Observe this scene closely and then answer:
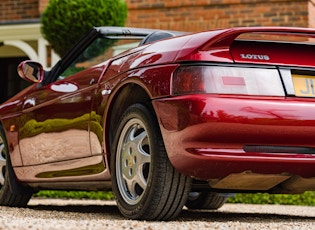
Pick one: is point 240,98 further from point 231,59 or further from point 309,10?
point 309,10

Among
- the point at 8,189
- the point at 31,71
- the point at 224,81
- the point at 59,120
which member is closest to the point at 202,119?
the point at 224,81

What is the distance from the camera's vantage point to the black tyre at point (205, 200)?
7417mm

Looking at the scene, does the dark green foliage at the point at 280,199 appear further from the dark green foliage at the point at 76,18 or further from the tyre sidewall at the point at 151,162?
the tyre sidewall at the point at 151,162

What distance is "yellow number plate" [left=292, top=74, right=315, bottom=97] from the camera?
505 cm

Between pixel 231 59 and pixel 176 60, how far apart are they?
323mm

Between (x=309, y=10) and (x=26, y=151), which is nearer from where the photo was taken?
(x=26, y=151)

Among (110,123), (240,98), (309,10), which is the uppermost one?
(240,98)

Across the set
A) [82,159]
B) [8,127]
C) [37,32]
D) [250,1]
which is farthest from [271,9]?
[82,159]

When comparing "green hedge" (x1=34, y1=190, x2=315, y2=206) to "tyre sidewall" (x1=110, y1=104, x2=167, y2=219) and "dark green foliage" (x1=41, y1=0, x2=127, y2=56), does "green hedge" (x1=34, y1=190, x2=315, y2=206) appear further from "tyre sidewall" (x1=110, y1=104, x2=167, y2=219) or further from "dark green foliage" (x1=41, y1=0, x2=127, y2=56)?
"tyre sidewall" (x1=110, y1=104, x2=167, y2=219)

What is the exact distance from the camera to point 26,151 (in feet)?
22.7

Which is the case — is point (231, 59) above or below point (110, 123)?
above

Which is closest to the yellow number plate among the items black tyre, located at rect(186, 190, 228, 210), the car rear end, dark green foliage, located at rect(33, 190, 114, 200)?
the car rear end

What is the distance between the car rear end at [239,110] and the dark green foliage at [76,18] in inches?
319

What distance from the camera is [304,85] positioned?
509cm
